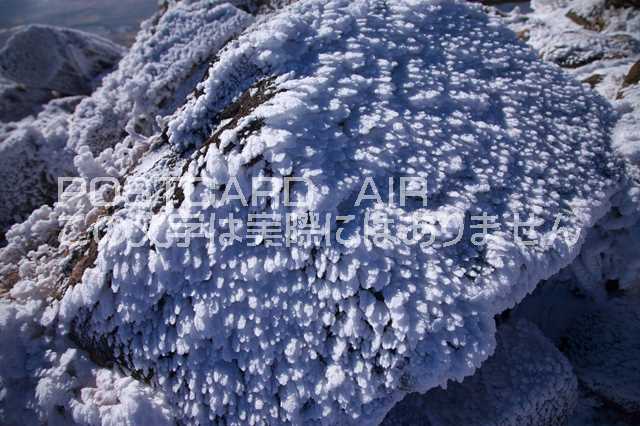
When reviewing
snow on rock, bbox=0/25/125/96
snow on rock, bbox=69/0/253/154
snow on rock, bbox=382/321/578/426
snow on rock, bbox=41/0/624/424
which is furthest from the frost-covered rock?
snow on rock, bbox=0/25/125/96

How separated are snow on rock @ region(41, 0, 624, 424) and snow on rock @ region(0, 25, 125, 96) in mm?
1752

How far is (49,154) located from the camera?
7.36ft

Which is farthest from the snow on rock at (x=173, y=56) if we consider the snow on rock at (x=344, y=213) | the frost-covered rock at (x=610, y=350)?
the frost-covered rock at (x=610, y=350)

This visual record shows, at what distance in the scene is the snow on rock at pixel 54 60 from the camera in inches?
107

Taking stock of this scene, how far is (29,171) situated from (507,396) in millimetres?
2140

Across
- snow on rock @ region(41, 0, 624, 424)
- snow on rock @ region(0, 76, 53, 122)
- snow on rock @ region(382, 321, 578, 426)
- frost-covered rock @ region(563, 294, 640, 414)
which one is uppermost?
snow on rock @ region(41, 0, 624, 424)

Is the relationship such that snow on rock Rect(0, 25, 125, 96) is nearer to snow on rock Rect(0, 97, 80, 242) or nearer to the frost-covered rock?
snow on rock Rect(0, 97, 80, 242)

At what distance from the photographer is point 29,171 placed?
7.38 feet

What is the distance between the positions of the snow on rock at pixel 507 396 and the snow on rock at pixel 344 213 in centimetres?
24

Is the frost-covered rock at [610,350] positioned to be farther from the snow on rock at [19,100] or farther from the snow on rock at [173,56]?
the snow on rock at [19,100]

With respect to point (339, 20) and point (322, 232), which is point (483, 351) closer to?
point (322, 232)

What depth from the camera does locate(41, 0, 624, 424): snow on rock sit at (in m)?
1.03

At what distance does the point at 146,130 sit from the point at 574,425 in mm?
1702

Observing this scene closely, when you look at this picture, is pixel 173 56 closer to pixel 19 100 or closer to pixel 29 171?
pixel 29 171
